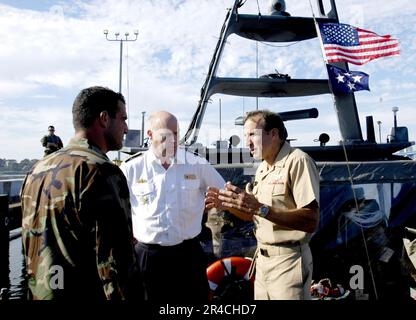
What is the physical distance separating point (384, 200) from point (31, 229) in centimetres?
445

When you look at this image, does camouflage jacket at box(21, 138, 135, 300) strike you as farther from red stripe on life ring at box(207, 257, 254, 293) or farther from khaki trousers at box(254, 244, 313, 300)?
red stripe on life ring at box(207, 257, 254, 293)

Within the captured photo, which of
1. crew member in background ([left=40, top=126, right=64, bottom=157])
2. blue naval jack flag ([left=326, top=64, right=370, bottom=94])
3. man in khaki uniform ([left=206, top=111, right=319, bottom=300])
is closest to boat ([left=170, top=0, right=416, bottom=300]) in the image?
blue naval jack flag ([left=326, top=64, right=370, bottom=94])

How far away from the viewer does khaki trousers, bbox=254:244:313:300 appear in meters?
Result: 2.60

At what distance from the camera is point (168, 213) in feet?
10.3

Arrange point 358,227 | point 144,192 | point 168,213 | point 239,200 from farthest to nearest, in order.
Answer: point 358,227 < point 144,192 < point 168,213 < point 239,200

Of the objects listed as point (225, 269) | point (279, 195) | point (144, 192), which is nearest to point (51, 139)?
point (225, 269)

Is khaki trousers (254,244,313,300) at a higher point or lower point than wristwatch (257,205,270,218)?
lower

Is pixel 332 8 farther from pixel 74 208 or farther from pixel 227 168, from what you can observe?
pixel 74 208

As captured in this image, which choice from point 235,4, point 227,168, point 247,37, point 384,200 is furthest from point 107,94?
point 247,37

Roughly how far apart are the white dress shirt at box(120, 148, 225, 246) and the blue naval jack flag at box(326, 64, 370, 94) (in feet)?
11.1

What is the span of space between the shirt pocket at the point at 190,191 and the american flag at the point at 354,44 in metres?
3.86

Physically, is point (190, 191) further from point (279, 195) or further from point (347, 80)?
point (347, 80)

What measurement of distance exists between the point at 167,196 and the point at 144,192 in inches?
8.1

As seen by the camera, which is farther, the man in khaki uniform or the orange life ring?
the orange life ring
